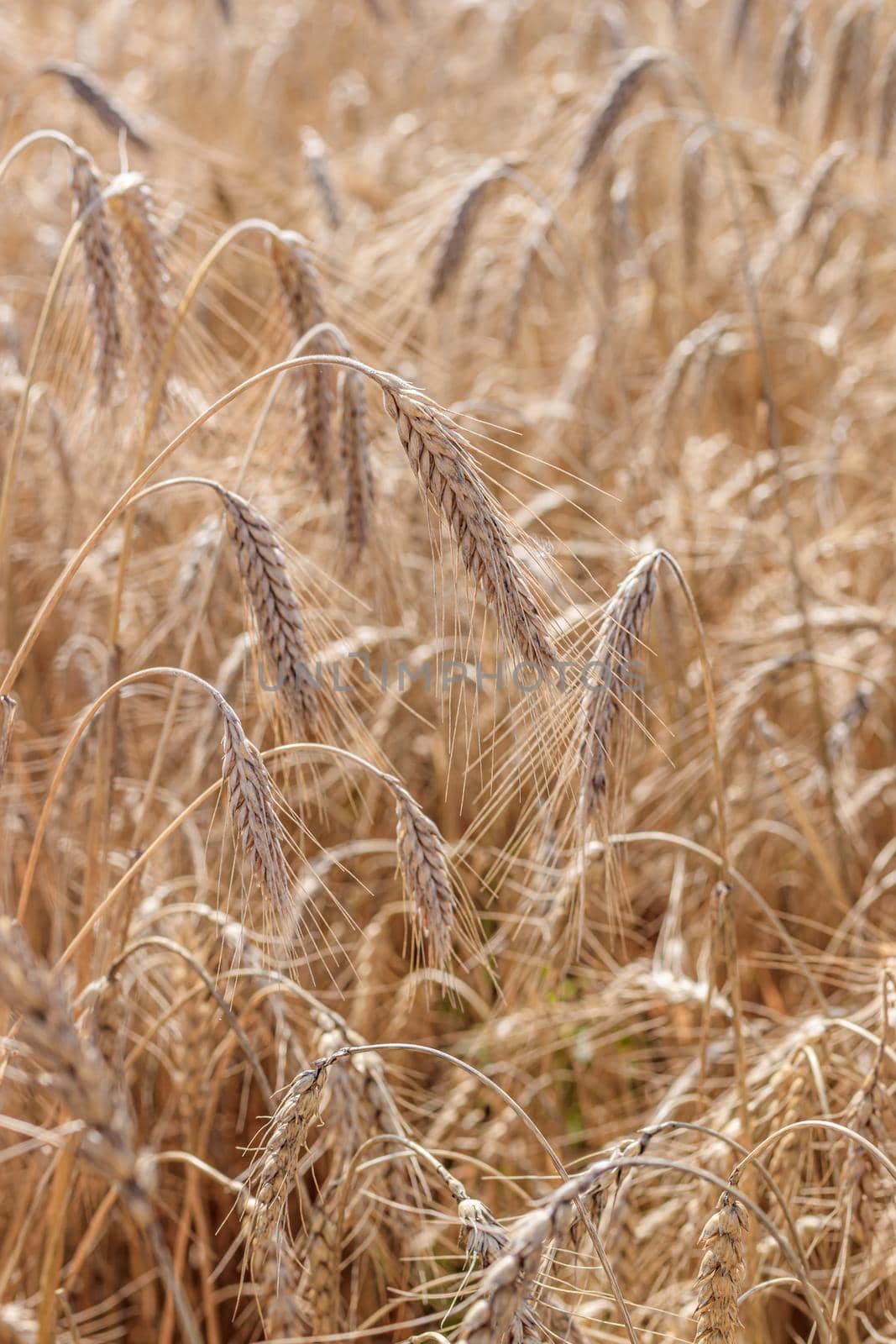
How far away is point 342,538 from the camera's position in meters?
1.46

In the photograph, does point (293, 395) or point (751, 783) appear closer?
point (293, 395)

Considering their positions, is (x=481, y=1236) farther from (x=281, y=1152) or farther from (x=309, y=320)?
(x=309, y=320)

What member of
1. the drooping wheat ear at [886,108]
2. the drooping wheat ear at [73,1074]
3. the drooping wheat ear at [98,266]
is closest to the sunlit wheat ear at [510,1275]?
the drooping wheat ear at [73,1074]

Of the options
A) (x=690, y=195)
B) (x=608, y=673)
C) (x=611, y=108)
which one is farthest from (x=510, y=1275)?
(x=690, y=195)

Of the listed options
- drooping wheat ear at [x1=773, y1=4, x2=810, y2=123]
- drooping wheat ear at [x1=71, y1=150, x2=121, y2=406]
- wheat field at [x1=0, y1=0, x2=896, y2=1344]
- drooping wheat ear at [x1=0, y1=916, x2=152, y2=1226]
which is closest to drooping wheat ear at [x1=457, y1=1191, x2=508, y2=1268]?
wheat field at [x1=0, y1=0, x2=896, y2=1344]

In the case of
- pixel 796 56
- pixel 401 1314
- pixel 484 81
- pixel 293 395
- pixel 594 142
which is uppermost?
pixel 484 81

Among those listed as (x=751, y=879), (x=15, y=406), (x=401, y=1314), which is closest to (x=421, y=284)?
(x=15, y=406)

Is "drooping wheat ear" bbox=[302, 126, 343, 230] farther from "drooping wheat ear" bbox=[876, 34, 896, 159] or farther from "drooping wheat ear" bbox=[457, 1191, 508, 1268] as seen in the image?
"drooping wheat ear" bbox=[457, 1191, 508, 1268]

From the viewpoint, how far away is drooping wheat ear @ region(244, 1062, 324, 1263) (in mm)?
919

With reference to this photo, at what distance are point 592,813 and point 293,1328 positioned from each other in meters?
0.60

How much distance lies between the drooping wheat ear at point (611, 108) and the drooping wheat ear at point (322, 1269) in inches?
68.6

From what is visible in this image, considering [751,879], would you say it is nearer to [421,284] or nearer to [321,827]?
[321,827]

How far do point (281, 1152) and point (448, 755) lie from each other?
2.65 ft

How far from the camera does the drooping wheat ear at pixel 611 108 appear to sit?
6.70ft
